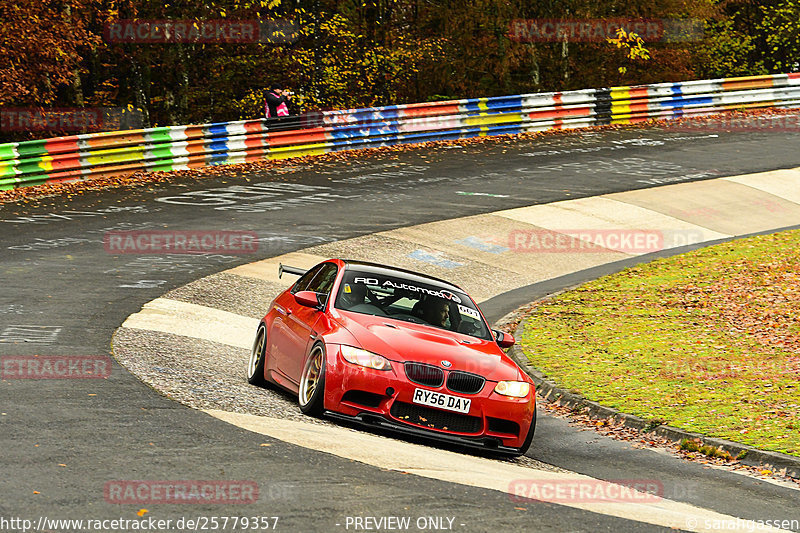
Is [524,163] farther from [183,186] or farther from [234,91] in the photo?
[234,91]

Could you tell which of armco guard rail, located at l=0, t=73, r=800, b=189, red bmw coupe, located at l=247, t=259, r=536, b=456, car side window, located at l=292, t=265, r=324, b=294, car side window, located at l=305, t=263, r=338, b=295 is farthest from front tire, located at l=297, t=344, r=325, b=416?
armco guard rail, located at l=0, t=73, r=800, b=189

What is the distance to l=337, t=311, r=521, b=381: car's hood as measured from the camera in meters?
9.32

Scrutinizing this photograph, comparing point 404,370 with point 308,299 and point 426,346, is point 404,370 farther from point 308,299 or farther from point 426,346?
point 308,299

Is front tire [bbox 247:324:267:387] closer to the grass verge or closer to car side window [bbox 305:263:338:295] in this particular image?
car side window [bbox 305:263:338:295]

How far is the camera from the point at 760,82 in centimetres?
3484

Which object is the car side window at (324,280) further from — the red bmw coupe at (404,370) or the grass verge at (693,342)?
the grass verge at (693,342)

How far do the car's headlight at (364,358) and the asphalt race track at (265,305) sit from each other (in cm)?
124

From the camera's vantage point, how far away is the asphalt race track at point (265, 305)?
270 inches

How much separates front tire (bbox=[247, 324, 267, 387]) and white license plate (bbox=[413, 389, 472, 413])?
2432 millimetres

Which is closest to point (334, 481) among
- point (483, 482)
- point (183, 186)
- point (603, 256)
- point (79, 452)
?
point (483, 482)

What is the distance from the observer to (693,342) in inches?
555

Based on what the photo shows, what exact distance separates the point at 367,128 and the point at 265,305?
13884 millimetres

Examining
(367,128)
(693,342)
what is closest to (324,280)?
(693,342)

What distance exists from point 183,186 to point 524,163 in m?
9.11
